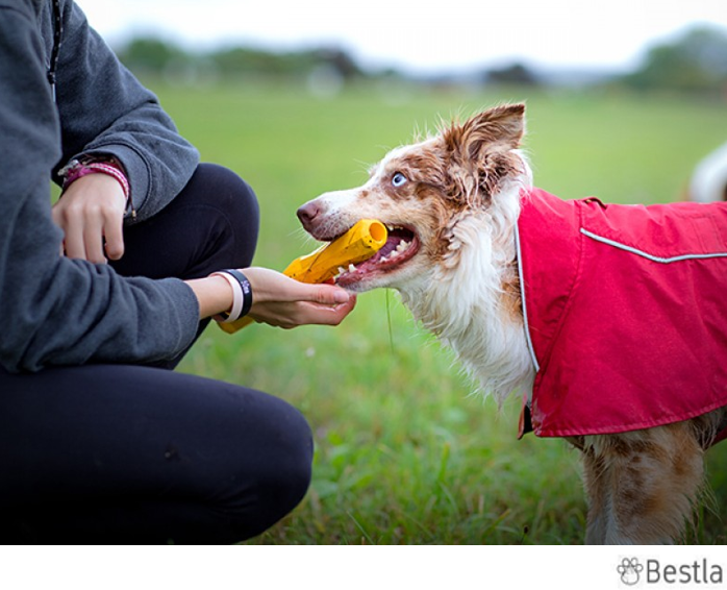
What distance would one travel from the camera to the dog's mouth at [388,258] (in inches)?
88.7

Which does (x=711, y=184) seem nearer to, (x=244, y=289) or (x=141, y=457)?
(x=244, y=289)

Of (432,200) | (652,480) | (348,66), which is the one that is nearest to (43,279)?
(432,200)

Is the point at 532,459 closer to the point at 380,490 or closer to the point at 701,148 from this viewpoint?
the point at 380,490

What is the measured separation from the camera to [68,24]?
6.45ft

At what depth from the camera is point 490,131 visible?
2.25 meters

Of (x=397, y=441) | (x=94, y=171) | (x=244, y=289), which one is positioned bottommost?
(x=397, y=441)

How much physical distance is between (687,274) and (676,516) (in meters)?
0.66

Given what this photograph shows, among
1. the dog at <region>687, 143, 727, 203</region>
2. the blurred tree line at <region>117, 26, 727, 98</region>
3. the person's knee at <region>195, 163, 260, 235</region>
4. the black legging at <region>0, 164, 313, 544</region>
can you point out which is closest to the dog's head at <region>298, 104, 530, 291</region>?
the person's knee at <region>195, 163, 260, 235</region>

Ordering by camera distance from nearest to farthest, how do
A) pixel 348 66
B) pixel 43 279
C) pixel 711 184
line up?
pixel 43 279 < pixel 711 184 < pixel 348 66

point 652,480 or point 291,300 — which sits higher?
point 291,300

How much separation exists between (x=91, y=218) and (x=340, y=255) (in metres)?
0.74

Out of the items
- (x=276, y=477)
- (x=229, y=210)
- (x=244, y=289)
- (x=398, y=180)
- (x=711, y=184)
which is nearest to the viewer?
(x=276, y=477)
